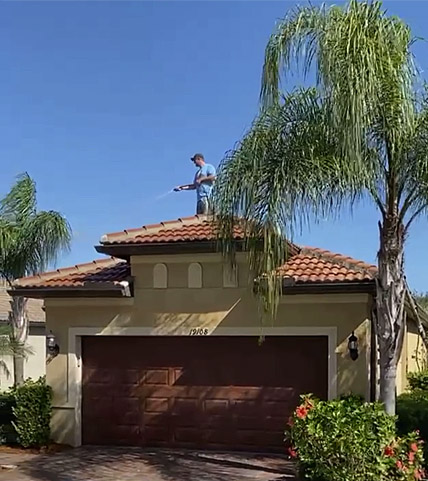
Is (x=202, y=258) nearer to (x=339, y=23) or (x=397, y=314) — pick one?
(x=397, y=314)

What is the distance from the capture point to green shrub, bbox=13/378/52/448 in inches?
612

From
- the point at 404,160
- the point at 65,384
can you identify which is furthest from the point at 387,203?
the point at 65,384

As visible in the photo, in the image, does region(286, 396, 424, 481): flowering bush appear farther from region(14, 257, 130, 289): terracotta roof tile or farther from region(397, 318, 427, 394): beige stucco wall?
region(397, 318, 427, 394): beige stucco wall

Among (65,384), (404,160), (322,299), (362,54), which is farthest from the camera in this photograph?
A: (65,384)

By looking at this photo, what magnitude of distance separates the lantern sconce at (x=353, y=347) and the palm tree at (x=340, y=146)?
259 cm

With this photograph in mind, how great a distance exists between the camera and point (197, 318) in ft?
49.5

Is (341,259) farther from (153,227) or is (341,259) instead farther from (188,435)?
(188,435)

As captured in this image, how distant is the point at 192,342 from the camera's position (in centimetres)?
1529

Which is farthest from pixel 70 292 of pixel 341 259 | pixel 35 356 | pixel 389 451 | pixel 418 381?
pixel 35 356

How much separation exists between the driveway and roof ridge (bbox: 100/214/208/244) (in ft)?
14.0

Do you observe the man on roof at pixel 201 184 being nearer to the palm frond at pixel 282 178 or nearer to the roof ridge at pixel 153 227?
the roof ridge at pixel 153 227

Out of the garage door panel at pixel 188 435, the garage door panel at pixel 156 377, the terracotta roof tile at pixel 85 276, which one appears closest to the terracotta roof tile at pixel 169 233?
the terracotta roof tile at pixel 85 276

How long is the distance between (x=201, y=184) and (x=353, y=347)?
4.88 m

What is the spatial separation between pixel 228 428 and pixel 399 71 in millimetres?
7884
